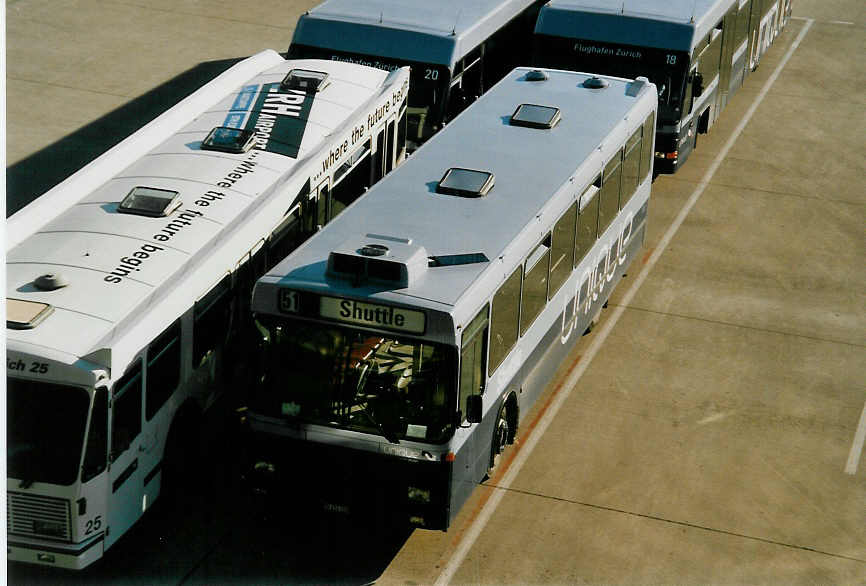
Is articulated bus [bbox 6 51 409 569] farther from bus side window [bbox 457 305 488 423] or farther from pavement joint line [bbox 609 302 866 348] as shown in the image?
pavement joint line [bbox 609 302 866 348]

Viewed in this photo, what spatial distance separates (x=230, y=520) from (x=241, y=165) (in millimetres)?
3849

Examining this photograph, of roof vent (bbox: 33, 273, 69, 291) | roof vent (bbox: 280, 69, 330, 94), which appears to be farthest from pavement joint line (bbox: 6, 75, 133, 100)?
roof vent (bbox: 33, 273, 69, 291)

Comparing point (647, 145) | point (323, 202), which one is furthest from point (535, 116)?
point (323, 202)

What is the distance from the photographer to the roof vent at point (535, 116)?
48.4 feet

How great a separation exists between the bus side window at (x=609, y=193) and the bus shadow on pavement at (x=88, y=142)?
Answer: 879 centimetres

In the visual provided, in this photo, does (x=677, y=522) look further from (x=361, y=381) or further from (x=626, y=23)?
(x=626, y=23)

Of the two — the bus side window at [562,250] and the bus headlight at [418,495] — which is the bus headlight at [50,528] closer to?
the bus headlight at [418,495]

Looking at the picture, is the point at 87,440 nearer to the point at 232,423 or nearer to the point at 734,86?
the point at 232,423

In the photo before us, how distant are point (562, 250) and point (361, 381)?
3736mm

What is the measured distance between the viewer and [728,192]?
21.1 metres

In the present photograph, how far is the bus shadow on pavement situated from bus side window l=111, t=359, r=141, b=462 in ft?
28.3

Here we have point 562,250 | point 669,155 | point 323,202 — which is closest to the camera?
point 562,250

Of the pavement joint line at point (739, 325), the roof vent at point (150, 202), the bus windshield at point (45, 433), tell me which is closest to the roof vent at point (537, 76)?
the pavement joint line at point (739, 325)

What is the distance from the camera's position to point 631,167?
53.0ft
